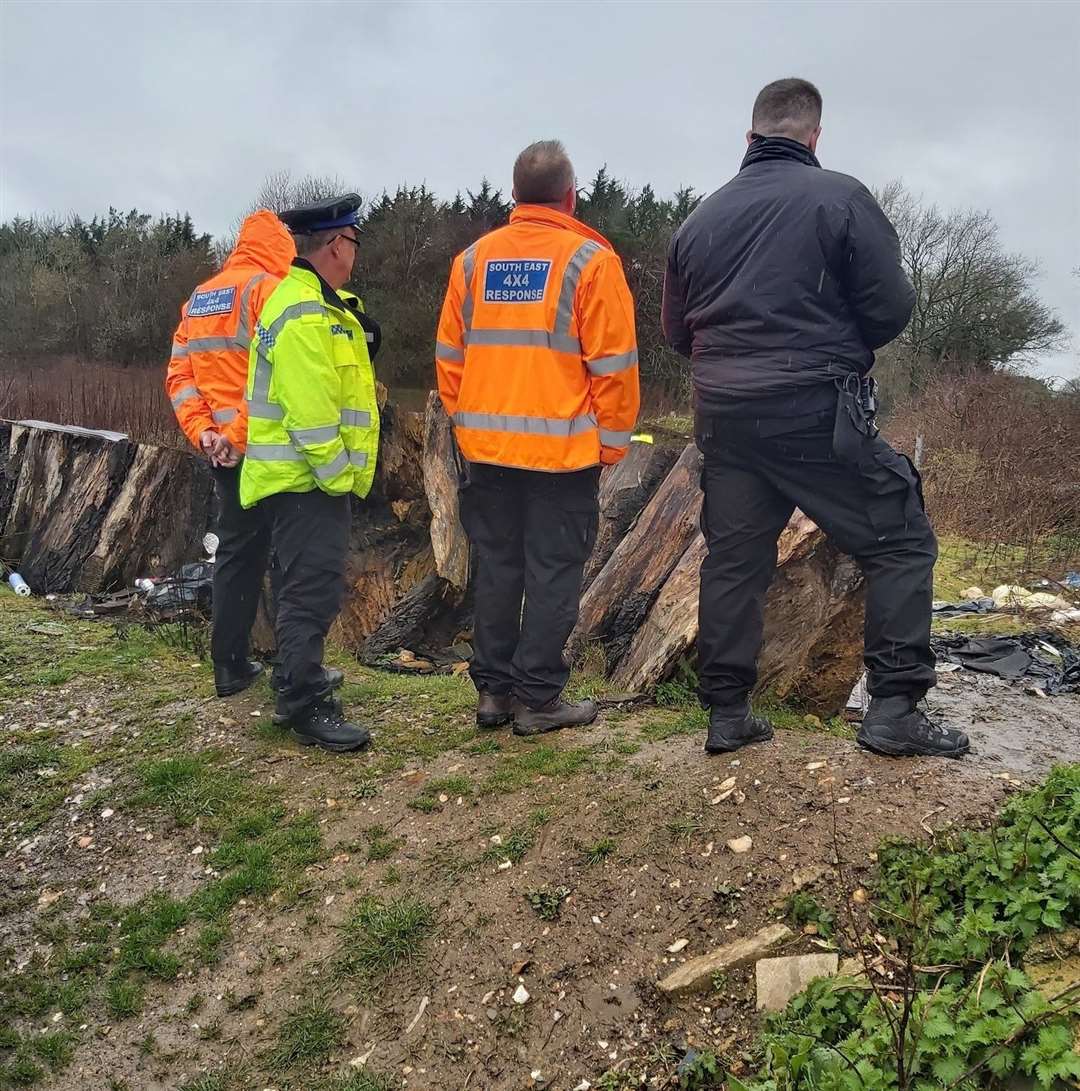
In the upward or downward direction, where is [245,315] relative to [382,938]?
upward

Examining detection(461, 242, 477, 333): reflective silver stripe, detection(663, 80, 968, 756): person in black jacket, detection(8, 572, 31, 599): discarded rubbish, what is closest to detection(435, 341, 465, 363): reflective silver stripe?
detection(461, 242, 477, 333): reflective silver stripe

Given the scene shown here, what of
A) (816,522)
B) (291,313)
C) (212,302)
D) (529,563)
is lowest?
(529,563)

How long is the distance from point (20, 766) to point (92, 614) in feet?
9.57

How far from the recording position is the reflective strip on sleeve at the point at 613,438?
357 centimetres

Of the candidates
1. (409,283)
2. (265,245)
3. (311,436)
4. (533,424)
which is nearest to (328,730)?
(311,436)

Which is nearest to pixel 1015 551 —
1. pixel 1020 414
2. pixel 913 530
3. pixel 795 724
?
pixel 1020 414

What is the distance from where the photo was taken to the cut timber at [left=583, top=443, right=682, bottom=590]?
590 cm

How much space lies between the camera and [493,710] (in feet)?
13.0

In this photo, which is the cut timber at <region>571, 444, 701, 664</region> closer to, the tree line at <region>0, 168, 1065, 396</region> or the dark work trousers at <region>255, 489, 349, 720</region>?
the dark work trousers at <region>255, 489, 349, 720</region>

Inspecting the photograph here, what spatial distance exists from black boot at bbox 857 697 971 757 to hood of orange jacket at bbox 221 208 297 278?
3.45 metres

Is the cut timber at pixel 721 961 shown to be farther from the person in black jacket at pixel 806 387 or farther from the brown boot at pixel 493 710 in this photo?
the brown boot at pixel 493 710

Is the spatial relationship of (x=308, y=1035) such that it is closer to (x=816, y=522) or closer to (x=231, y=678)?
(x=816, y=522)

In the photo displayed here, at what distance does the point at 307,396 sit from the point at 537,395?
98cm

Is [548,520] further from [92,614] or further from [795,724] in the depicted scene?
[92,614]
